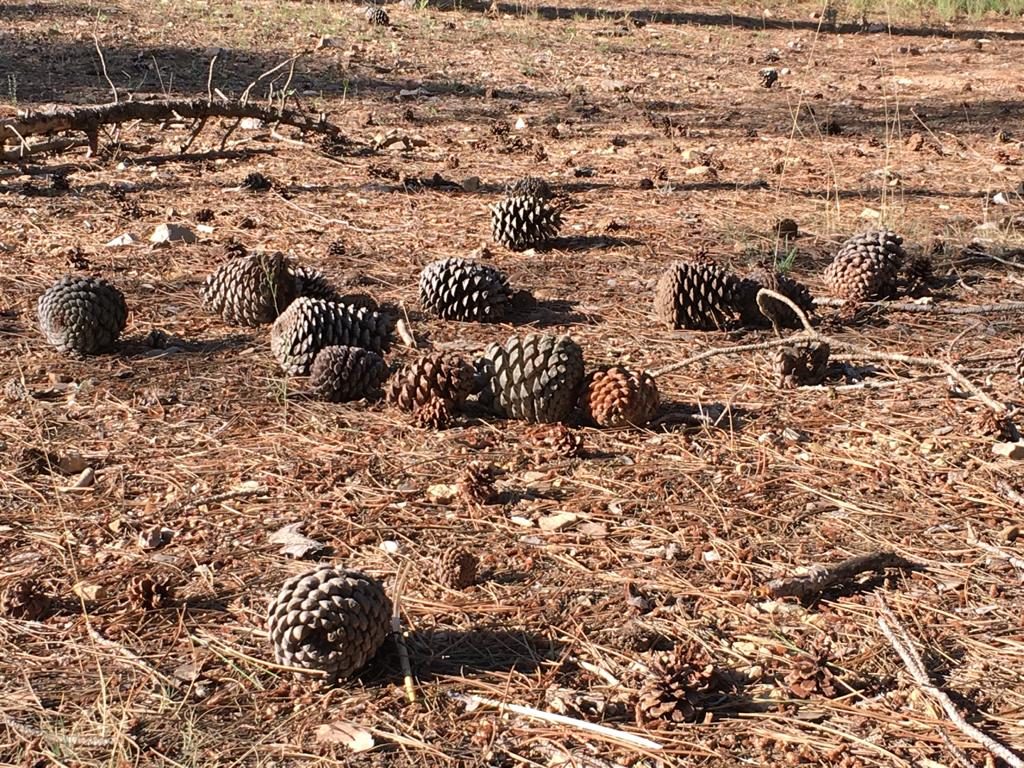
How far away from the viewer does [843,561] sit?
111 inches

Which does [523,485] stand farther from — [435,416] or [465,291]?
[465,291]

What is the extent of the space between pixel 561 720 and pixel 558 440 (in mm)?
1312

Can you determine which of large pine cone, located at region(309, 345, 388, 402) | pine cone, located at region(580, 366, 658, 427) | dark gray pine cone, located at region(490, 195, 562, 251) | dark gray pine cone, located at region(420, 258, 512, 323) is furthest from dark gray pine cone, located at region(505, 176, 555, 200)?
pine cone, located at region(580, 366, 658, 427)

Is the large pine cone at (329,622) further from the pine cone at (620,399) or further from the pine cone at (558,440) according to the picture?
the pine cone at (620,399)

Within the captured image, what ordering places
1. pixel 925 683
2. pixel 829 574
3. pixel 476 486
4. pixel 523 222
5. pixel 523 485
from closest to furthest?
pixel 925 683
pixel 829 574
pixel 476 486
pixel 523 485
pixel 523 222

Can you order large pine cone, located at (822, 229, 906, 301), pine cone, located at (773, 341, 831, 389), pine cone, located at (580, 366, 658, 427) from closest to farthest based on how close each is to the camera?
1. pine cone, located at (580, 366, 658, 427)
2. pine cone, located at (773, 341, 831, 389)
3. large pine cone, located at (822, 229, 906, 301)

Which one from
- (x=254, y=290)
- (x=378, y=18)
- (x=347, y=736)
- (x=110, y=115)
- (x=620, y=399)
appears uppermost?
(x=378, y=18)

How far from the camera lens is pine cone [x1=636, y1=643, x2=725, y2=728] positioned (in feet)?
7.51

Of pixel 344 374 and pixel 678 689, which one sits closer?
pixel 678 689

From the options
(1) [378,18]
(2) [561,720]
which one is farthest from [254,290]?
(1) [378,18]

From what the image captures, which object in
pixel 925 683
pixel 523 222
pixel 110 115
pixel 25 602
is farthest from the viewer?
pixel 110 115

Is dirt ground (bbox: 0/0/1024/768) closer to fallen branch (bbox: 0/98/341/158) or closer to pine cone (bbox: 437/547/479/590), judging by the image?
pine cone (bbox: 437/547/479/590)

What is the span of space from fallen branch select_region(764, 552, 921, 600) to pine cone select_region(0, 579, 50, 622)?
178 cm

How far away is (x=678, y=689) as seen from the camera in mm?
2324
